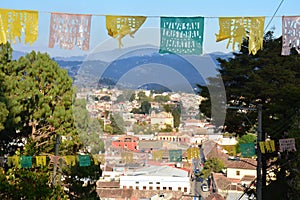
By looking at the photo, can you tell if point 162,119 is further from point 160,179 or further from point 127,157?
point 160,179

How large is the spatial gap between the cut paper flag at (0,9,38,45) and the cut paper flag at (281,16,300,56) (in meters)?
2.89

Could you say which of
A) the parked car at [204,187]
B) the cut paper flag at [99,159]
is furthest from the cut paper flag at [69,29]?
the parked car at [204,187]

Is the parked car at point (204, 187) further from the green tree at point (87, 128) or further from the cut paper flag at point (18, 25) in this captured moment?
the cut paper flag at point (18, 25)

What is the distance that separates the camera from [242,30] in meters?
6.29

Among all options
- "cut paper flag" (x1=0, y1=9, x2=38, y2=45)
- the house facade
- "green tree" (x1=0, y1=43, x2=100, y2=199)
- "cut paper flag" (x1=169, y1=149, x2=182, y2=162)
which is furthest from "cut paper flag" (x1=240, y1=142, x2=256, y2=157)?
"green tree" (x1=0, y1=43, x2=100, y2=199)

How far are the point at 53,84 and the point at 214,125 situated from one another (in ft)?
14.5

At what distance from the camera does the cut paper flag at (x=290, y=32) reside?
6264 mm

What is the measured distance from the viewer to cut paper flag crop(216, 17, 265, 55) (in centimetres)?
627

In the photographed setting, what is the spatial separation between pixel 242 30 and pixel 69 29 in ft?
6.65

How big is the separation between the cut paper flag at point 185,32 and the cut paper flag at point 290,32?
3.19 feet

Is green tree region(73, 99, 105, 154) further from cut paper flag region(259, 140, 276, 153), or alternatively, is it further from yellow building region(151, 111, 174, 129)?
cut paper flag region(259, 140, 276, 153)

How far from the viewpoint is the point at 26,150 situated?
35.2 feet

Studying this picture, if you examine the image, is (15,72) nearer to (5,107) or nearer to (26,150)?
(5,107)

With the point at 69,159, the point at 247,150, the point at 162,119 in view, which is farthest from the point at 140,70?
the point at 69,159
